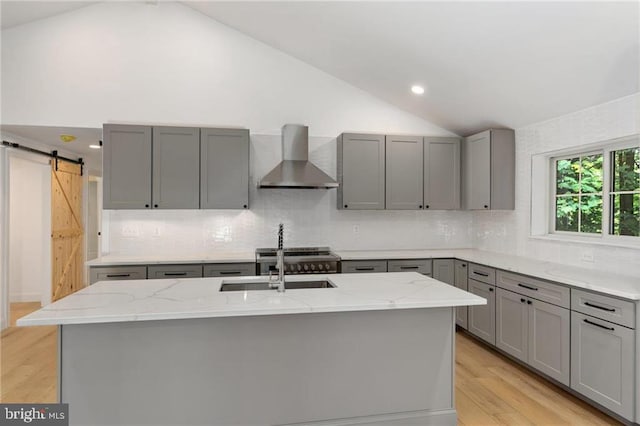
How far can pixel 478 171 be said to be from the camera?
4270mm

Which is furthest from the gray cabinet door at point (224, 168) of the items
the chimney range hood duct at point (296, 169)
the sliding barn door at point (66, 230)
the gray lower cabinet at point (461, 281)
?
the sliding barn door at point (66, 230)

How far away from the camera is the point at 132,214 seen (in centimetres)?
428

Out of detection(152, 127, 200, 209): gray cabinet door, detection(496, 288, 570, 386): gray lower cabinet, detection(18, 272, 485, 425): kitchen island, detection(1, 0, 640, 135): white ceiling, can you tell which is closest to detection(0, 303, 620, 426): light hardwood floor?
detection(496, 288, 570, 386): gray lower cabinet

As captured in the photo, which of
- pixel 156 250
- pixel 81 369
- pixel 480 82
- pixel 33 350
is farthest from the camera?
pixel 156 250

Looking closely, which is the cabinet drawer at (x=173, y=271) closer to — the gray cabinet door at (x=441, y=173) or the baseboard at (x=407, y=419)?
the baseboard at (x=407, y=419)

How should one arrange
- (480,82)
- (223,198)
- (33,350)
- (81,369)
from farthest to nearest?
(223,198) < (33,350) < (480,82) < (81,369)

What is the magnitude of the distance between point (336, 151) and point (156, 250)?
7.95 ft

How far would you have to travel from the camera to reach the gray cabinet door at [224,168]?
398 centimetres

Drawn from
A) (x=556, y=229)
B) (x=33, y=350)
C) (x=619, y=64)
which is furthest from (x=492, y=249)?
(x=33, y=350)

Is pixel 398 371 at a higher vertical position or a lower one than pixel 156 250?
lower

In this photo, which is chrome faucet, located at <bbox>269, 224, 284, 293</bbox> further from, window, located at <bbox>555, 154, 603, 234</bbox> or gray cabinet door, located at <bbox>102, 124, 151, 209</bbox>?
window, located at <bbox>555, 154, 603, 234</bbox>

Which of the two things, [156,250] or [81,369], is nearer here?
[81,369]

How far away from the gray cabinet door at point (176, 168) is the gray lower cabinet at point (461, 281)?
2.94m

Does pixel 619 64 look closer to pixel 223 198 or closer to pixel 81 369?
pixel 223 198
